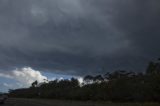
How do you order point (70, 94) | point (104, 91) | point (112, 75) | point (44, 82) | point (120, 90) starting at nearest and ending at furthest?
point (120, 90), point (104, 91), point (70, 94), point (112, 75), point (44, 82)

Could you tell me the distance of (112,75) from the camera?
13350 cm

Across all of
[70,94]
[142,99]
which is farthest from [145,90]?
[70,94]

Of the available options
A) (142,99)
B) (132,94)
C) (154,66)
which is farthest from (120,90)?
(154,66)

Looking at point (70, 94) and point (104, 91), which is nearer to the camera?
point (104, 91)

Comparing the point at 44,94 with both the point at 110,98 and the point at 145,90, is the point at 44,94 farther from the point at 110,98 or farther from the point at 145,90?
the point at 145,90

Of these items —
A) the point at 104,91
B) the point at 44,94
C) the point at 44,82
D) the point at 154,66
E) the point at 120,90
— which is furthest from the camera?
the point at 44,82

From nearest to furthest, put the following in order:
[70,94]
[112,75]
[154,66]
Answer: [70,94] < [154,66] < [112,75]

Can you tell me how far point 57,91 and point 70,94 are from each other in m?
16.7

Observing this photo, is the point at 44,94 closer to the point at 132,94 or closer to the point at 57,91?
the point at 57,91

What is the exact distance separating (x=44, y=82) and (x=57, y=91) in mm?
46279

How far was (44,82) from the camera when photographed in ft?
539

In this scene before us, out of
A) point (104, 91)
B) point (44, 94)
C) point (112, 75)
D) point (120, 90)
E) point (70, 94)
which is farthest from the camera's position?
point (112, 75)

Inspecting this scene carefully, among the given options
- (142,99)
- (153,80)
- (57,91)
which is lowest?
(142,99)

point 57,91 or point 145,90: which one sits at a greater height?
point 57,91
